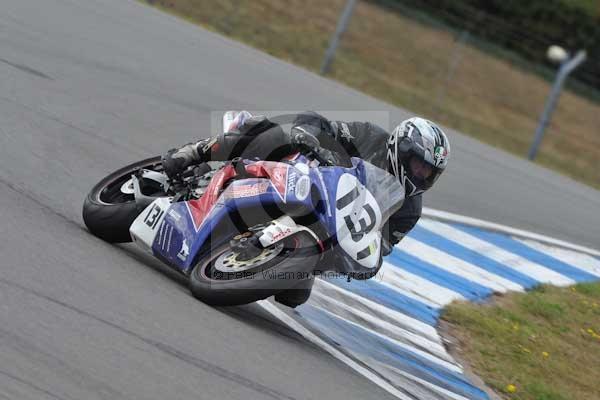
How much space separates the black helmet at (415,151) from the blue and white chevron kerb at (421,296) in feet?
3.80

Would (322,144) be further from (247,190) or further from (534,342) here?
(534,342)

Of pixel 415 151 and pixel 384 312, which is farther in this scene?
pixel 384 312

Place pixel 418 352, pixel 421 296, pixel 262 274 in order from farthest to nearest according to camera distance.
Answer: pixel 421 296 → pixel 418 352 → pixel 262 274

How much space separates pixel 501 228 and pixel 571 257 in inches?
33.5

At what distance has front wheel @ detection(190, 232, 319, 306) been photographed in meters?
5.91

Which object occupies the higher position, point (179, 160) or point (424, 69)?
point (179, 160)

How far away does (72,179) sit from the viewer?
304 inches

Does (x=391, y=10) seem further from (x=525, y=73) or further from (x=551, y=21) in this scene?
(x=551, y=21)

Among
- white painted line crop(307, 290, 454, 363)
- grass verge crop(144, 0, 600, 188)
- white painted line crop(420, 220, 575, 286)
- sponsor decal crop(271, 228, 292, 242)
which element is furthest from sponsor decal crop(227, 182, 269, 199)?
grass verge crop(144, 0, 600, 188)

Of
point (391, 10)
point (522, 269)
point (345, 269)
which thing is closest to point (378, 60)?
point (391, 10)

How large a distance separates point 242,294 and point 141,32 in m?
8.78

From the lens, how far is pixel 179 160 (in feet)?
22.2

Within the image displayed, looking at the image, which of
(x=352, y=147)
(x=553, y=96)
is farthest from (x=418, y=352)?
(x=553, y=96)

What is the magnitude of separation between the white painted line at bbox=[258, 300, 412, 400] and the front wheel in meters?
0.68
